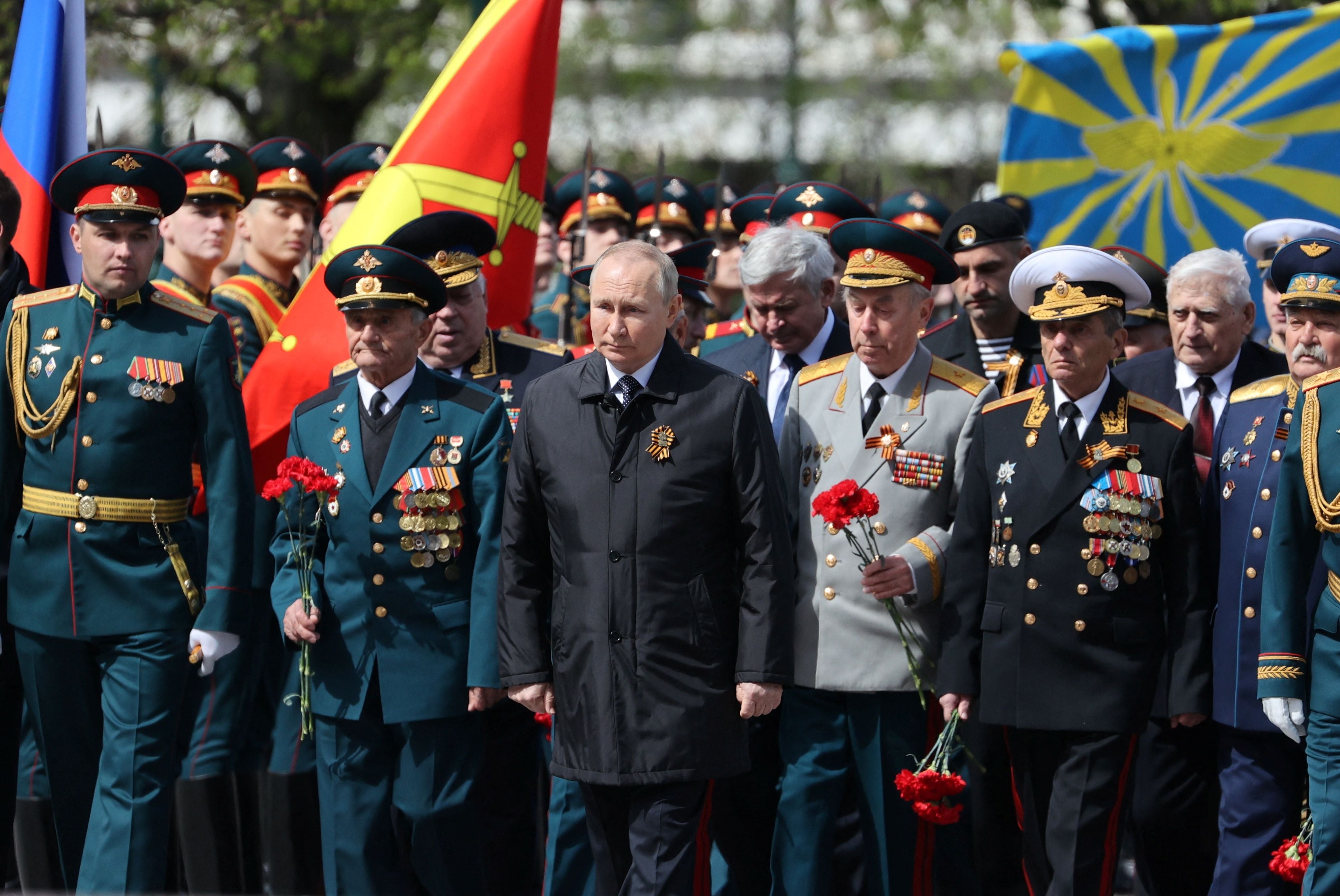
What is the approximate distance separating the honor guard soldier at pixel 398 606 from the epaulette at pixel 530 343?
114 cm

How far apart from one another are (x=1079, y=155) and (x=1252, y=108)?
0.90m

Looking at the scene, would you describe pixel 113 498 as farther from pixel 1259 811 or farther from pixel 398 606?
pixel 1259 811

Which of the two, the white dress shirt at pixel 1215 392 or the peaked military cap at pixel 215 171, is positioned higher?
the peaked military cap at pixel 215 171

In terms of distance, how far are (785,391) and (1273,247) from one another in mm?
2103

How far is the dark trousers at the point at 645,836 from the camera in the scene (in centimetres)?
536

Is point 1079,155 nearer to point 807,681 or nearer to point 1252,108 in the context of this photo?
point 1252,108

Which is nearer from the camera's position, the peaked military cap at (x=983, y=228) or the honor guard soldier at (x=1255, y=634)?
the honor guard soldier at (x=1255, y=634)

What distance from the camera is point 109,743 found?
5.99m

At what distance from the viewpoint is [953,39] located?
25828mm

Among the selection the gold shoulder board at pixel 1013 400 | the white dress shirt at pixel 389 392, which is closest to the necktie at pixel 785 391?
the gold shoulder board at pixel 1013 400

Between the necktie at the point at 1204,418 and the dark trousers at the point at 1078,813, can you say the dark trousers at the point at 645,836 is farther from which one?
the necktie at the point at 1204,418

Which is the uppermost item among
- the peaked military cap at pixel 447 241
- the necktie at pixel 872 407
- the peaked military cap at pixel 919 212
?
the peaked military cap at pixel 919 212

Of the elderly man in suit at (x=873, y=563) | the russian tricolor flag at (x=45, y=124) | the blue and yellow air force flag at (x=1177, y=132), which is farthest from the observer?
the blue and yellow air force flag at (x=1177, y=132)

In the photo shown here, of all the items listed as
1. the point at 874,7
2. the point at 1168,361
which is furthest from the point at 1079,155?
the point at 874,7
